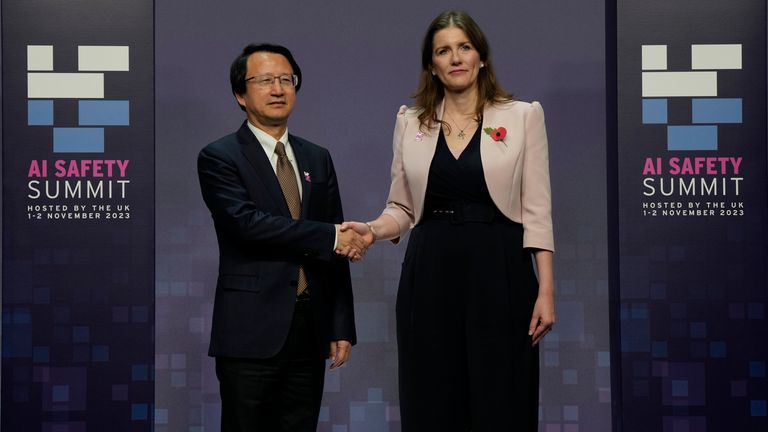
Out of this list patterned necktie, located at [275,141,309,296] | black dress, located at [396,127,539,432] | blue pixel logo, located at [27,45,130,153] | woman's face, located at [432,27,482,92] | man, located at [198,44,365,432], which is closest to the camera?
black dress, located at [396,127,539,432]

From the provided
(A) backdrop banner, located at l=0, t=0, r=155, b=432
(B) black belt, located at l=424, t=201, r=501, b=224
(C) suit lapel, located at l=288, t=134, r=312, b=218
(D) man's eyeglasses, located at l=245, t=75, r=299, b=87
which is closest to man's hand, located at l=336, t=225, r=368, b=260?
(C) suit lapel, located at l=288, t=134, r=312, b=218

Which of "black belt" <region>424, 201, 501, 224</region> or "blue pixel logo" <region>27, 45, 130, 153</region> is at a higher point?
"blue pixel logo" <region>27, 45, 130, 153</region>

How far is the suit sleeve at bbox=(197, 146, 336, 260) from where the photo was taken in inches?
122

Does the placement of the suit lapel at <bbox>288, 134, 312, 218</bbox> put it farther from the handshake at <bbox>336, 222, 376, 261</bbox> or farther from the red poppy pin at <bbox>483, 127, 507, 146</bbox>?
the red poppy pin at <bbox>483, 127, 507, 146</bbox>

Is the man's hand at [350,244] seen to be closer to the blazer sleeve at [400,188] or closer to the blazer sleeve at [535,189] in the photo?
the blazer sleeve at [400,188]

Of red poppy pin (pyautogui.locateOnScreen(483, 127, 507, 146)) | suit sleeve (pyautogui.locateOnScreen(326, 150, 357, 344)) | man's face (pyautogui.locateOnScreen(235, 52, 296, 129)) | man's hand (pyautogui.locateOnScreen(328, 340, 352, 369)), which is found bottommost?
man's hand (pyautogui.locateOnScreen(328, 340, 352, 369))

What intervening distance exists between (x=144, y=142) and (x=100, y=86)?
273 mm

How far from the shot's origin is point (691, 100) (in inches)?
155

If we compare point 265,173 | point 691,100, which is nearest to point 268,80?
point 265,173

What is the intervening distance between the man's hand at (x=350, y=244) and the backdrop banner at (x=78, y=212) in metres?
1.06

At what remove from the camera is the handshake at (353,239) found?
10.5 feet

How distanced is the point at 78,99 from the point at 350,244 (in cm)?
138

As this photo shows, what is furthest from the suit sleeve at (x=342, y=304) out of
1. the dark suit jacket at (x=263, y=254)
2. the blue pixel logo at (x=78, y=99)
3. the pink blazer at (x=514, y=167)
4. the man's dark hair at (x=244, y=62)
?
the blue pixel logo at (x=78, y=99)

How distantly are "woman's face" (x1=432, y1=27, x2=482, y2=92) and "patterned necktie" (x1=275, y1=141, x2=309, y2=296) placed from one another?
59 centimetres
